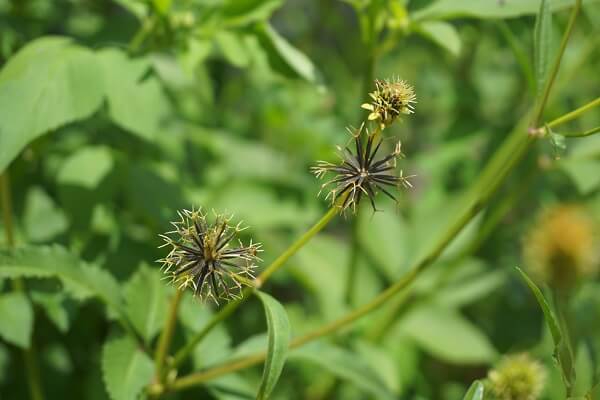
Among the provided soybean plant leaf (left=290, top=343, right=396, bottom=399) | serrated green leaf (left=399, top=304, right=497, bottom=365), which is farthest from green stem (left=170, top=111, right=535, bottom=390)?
serrated green leaf (left=399, top=304, right=497, bottom=365)

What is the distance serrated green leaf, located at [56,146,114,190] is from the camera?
1.44 metres

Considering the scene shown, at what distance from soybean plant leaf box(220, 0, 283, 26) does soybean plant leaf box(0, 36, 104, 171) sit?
232 millimetres

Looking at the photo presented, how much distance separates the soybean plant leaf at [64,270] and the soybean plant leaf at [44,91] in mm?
128

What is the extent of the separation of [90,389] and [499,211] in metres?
0.86

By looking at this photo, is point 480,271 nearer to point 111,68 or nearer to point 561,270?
point 561,270

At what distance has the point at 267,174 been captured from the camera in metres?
1.87

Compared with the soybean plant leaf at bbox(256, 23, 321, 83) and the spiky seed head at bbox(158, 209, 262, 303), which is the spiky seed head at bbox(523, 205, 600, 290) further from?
the spiky seed head at bbox(158, 209, 262, 303)

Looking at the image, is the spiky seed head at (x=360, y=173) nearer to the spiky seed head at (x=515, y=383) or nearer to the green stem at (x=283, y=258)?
the green stem at (x=283, y=258)

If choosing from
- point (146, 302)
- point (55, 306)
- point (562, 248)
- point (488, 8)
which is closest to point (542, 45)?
point (488, 8)

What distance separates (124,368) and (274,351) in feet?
1.18

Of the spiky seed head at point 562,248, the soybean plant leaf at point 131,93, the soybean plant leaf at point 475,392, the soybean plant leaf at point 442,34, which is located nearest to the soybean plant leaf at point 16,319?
the soybean plant leaf at point 131,93

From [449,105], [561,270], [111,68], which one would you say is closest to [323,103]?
[449,105]

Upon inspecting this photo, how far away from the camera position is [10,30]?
1543 millimetres

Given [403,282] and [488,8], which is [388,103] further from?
[488,8]
